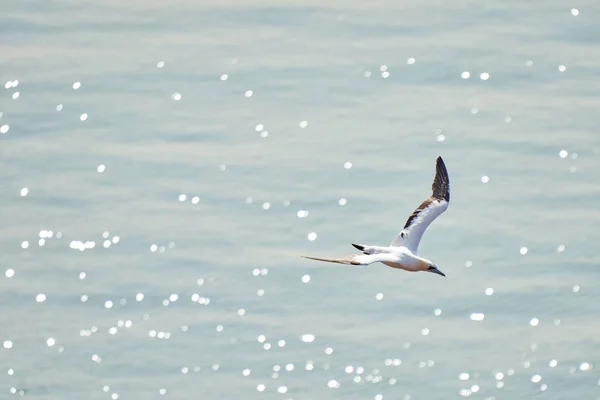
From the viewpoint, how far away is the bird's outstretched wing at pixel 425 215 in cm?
3156

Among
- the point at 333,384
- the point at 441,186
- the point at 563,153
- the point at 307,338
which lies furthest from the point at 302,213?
the point at 563,153

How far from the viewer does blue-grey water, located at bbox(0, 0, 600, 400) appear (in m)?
33.5

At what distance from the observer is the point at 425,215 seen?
31703mm

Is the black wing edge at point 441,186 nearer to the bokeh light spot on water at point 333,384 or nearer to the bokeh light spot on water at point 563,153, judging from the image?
the bokeh light spot on water at point 333,384

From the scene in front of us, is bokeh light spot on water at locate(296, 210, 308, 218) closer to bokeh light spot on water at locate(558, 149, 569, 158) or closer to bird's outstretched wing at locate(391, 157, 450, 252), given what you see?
bird's outstretched wing at locate(391, 157, 450, 252)

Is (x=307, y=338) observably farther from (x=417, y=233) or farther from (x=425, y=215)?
(x=425, y=215)

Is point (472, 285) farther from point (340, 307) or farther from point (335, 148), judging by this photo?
point (335, 148)

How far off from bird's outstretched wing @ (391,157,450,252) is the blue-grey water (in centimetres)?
295

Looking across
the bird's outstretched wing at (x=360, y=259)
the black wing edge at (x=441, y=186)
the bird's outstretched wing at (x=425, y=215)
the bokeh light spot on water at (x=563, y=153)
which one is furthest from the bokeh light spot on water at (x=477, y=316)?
the bokeh light spot on water at (x=563, y=153)

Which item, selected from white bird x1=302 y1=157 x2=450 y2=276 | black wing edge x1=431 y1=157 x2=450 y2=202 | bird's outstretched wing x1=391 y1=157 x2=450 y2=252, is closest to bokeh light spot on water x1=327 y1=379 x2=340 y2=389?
white bird x1=302 y1=157 x2=450 y2=276

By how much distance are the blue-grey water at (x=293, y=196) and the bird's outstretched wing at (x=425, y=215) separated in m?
2.95

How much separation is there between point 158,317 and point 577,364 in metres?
8.80

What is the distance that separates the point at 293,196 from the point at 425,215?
7.31 meters

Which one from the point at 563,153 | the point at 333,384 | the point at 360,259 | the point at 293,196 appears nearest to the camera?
the point at 360,259
